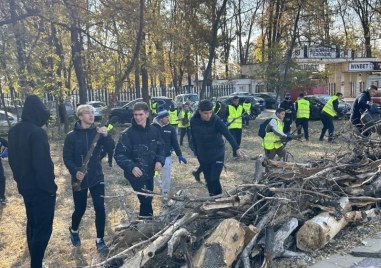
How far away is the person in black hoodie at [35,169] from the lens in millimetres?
3877

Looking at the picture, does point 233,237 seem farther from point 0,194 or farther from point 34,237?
point 0,194

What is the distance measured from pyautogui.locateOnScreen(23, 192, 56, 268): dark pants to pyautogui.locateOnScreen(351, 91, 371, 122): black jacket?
25.4 ft

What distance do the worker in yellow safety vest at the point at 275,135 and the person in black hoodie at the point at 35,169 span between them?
474 cm

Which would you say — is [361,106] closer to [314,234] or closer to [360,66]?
[314,234]

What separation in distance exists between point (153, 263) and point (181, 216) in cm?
56

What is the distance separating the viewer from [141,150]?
16.2ft

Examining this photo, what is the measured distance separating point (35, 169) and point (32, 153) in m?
0.16

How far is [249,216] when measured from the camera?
4.34 meters

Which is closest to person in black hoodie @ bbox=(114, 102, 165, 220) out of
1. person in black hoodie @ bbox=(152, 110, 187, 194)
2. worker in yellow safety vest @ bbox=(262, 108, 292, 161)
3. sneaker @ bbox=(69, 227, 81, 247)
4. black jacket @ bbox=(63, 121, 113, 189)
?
black jacket @ bbox=(63, 121, 113, 189)

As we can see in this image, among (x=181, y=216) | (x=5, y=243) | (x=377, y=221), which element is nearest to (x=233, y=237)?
(x=181, y=216)

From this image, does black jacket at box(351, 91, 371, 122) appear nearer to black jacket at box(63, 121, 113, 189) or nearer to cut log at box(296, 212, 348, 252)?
cut log at box(296, 212, 348, 252)

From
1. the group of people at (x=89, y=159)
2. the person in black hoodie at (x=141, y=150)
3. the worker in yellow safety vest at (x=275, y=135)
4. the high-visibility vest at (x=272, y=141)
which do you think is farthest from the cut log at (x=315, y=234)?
the high-visibility vest at (x=272, y=141)

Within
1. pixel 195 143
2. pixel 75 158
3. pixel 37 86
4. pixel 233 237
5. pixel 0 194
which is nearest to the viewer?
pixel 233 237

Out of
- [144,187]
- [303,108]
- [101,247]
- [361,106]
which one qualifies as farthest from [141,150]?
[303,108]
